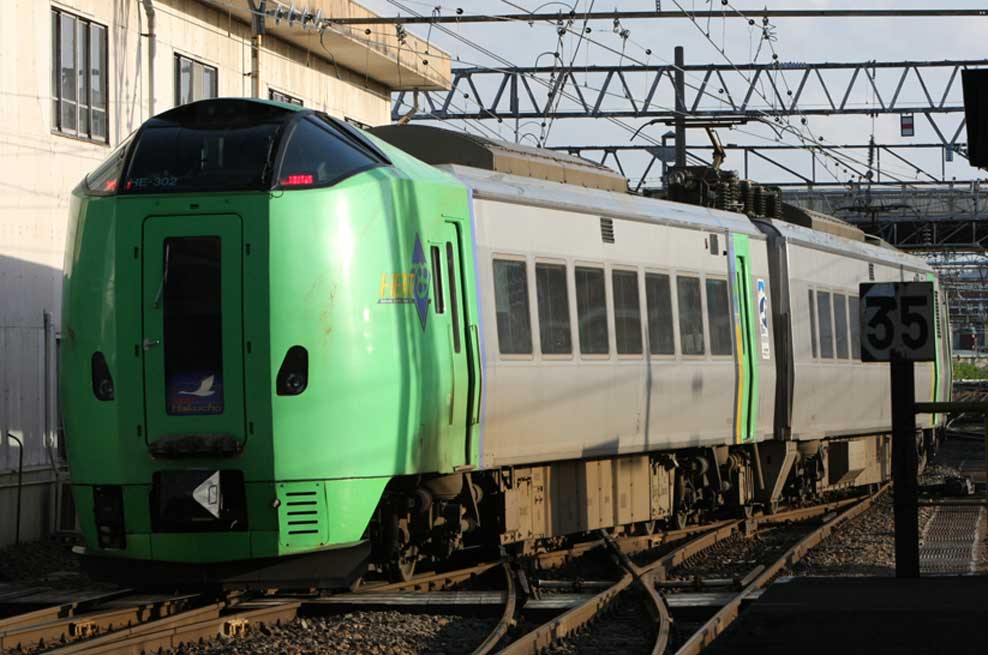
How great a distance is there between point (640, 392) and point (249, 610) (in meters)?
4.90

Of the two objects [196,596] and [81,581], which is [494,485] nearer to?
[196,596]

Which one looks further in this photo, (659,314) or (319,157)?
(659,314)

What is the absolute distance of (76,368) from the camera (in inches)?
433

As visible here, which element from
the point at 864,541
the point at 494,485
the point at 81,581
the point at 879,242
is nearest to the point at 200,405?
the point at 494,485

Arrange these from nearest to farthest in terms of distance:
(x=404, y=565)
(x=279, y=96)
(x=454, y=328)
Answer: (x=454, y=328), (x=404, y=565), (x=279, y=96)

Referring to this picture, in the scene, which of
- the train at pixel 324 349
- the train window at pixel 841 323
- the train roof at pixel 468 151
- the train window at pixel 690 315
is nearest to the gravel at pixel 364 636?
the train at pixel 324 349

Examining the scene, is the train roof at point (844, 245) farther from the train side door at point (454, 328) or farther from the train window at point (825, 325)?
the train side door at point (454, 328)

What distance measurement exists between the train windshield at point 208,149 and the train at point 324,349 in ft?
0.06

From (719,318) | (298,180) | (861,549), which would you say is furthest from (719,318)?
(298,180)

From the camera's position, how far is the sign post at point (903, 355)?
37.0 ft

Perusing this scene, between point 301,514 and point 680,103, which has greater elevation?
point 680,103

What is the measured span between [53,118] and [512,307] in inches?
282

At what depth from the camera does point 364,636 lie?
404 inches

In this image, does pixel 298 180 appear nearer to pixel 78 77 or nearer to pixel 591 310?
pixel 591 310
